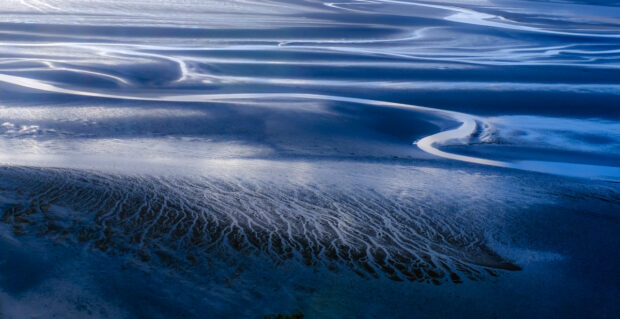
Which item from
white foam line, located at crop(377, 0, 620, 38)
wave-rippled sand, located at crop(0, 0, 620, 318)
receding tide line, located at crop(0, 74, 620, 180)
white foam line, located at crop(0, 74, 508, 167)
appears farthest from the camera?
white foam line, located at crop(377, 0, 620, 38)

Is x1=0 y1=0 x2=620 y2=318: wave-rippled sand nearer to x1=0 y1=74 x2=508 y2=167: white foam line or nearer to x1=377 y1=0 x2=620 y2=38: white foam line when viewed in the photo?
x1=0 y1=74 x2=508 y2=167: white foam line

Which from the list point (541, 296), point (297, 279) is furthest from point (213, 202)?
point (541, 296)

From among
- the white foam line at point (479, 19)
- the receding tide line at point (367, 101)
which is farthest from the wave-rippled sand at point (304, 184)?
the white foam line at point (479, 19)

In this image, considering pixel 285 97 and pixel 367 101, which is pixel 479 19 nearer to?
pixel 367 101


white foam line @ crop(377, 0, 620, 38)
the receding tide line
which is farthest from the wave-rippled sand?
white foam line @ crop(377, 0, 620, 38)

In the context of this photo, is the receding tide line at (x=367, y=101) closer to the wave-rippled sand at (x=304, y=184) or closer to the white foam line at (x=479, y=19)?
the wave-rippled sand at (x=304, y=184)

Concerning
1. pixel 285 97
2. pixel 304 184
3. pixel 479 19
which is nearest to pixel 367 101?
pixel 285 97

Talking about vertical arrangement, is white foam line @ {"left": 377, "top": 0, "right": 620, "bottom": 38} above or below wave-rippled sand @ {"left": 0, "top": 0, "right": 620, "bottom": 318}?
above

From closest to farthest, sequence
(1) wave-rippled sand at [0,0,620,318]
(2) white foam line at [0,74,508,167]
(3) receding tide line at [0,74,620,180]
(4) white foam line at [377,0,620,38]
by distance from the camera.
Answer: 1. (1) wave-rippled sand at [0,0,620,318]
2. (3) receding tide line at [0,74,620,180]
3. (2) white foam line at [0,74,508,167]
4. (4) white foam line at [377,0,620,38]

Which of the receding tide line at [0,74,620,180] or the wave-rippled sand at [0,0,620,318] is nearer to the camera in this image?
the wave-rippled sand at [0,0,620,318]
